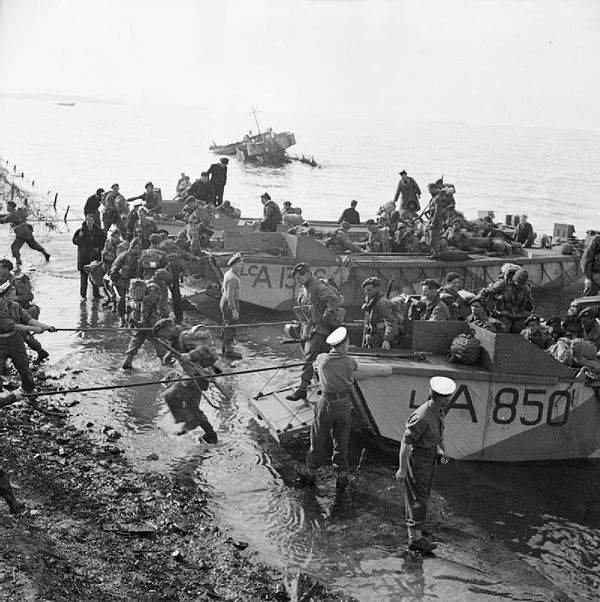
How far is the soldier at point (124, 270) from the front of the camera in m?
13.2

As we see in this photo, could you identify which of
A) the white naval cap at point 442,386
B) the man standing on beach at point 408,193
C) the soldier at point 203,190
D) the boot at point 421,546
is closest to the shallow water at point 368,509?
the boot at point 421,546

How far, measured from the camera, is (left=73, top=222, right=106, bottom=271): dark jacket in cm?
1530

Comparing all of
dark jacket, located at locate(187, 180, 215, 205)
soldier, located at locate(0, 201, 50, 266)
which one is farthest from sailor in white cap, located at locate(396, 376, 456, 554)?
dark jacket, located at locate(187, 180, 215, 205)

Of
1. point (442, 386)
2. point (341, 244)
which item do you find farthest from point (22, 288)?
point (341, 244)

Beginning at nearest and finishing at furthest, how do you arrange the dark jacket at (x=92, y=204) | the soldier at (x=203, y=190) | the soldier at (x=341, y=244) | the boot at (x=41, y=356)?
the boot at (x=41, y=356)
the soldier at (x=341, y=244)
the dark jacket at (x=92, y=204)
the soldier at (x=203, y=190)

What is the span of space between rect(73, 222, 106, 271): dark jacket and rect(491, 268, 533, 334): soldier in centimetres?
845

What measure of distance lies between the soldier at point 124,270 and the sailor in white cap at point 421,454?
747 centimetres

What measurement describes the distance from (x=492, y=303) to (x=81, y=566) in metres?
6.06

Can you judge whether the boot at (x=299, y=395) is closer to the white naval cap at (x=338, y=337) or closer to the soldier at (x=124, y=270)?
the white naval cap at (x=338, y=337)

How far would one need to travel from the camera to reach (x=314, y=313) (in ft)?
32.4

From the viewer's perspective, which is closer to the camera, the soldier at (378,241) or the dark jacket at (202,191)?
the soldier at (378,241)

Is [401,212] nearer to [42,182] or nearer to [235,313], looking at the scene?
[235,313]

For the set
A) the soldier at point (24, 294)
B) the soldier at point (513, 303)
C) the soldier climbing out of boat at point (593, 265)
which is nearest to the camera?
the soldier at point (513, 303)

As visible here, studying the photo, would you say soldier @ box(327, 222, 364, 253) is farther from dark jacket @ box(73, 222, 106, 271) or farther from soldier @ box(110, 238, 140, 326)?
dark jacket @ box(73, 222, 106, 271)
